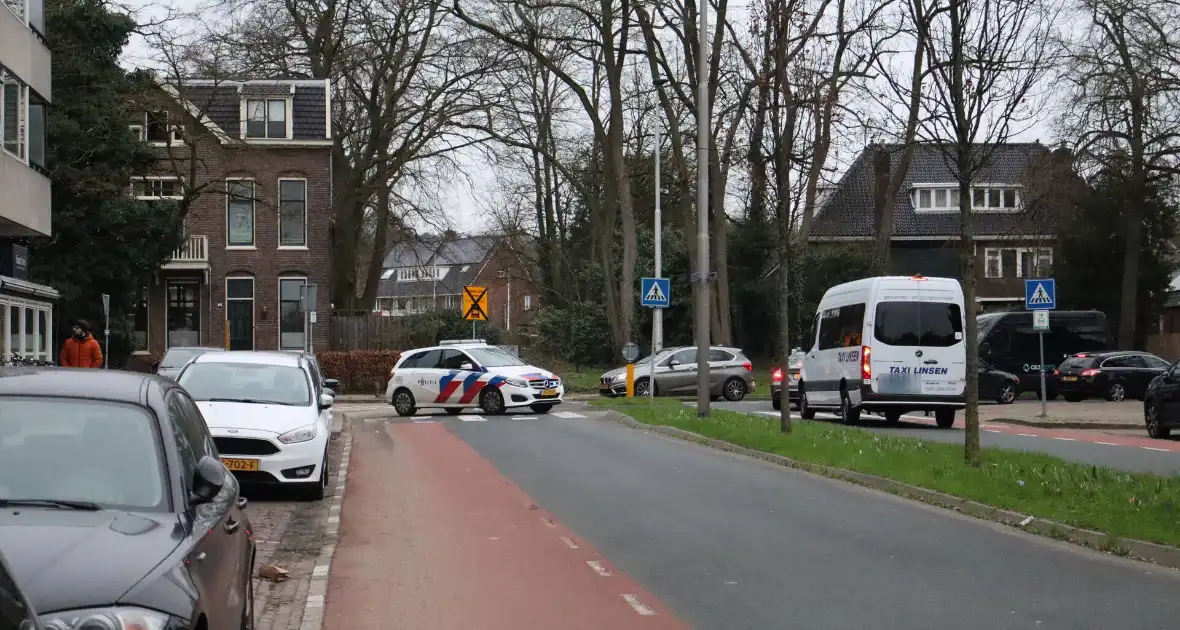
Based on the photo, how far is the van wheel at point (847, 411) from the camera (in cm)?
2553

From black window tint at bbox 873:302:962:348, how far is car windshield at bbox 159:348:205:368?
13.6 m

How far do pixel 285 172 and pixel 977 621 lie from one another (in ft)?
150

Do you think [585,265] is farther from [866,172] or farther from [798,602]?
[798,602]

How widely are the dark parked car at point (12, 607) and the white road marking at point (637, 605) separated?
5268 mm

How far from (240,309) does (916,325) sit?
31.8 m

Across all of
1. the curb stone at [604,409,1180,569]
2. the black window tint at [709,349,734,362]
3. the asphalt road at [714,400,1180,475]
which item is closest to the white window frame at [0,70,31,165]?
the curb stone at [604,409,1180,569]

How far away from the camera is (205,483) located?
19.0ft

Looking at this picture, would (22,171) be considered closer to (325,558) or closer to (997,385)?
(325,558)

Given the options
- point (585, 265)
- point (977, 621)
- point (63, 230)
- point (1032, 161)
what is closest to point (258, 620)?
point (977, 621)

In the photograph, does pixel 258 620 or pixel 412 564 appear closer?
pixel 258 620

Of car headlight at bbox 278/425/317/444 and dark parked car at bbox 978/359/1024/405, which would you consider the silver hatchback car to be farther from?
car headlight at bbox 278/425/317/444

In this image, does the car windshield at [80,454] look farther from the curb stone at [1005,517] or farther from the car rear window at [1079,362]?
the car rear window at [1079,362]

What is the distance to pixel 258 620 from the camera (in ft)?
26.4

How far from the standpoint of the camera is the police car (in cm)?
3077
